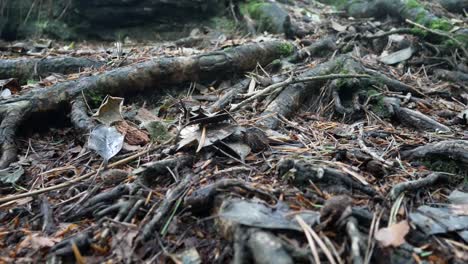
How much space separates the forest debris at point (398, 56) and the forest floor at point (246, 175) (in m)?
0.63

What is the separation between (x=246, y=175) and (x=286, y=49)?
250 centimetres

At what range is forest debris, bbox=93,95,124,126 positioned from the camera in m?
2.66

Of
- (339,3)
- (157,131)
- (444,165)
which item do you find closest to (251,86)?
(157,131)

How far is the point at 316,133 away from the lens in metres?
2.62

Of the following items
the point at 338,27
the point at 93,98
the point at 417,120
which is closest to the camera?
the point at 417,120

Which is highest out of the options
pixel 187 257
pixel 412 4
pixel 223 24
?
pixel 412 4

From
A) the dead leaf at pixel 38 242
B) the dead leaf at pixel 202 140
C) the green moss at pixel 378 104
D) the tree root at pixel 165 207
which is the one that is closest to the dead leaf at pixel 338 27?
the green moss at pixel 378 104

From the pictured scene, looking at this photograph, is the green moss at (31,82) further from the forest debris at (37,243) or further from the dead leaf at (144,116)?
the forest debris at (37,243)

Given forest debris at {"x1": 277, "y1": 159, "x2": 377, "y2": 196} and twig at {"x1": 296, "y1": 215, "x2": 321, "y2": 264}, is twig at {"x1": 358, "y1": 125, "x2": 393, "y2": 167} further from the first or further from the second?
twig at {"x1": 296, "y1": 215, "x2": 321, "y2": 264}

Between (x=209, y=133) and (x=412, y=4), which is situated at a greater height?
(x=412, y=4)

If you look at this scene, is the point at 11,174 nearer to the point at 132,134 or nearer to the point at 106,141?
the point at 106,141

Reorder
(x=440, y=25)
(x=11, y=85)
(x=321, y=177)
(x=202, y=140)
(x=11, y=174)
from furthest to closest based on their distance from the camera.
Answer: (x=440, y=25), (x=11, y=85), (x=11, y=174), (x=202, y=140), (x=321, y=177)

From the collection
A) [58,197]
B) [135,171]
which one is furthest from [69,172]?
[135,171]

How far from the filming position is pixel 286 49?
4176 millimetres
